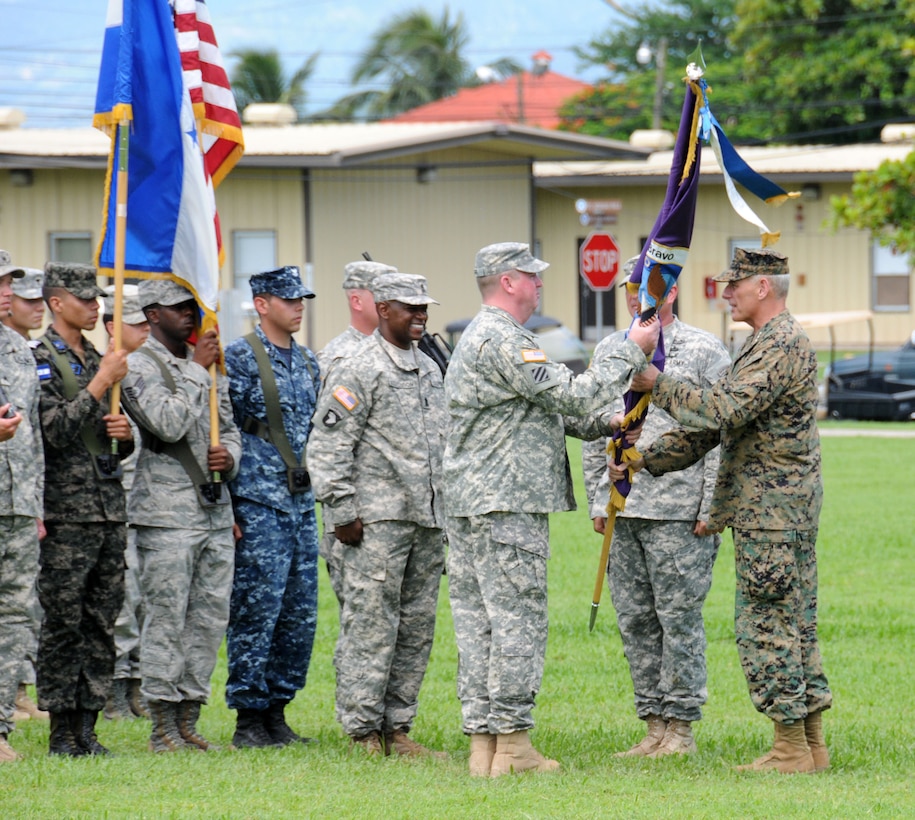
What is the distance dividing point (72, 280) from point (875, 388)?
23265mm

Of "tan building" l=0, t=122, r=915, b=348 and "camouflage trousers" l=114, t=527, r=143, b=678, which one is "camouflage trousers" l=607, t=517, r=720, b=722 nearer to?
"camouflage trousers" l=114, t=527, r=143, b=678

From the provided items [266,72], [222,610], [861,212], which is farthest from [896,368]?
[266,72]

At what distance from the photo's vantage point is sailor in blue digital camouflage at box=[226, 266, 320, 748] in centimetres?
793

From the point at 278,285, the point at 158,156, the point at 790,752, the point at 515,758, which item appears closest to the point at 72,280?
the point at 158,156

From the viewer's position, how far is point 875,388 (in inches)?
1135

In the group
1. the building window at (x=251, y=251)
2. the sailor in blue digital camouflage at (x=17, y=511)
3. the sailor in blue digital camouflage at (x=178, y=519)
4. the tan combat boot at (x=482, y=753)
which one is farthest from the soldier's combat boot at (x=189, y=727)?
the building window at (x=251, y=251)

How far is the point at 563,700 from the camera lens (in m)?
9.14

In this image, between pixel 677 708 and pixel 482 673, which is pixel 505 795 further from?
Result: pixel 677 708

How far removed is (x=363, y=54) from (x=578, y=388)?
222 ft

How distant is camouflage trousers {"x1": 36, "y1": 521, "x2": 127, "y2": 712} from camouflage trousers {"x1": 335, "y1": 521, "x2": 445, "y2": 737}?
47.2 inches

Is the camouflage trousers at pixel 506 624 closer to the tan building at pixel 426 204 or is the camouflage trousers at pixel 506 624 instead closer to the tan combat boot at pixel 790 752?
the tan combat boot at pixel 790 752

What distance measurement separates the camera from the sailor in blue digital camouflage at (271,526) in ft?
26.0

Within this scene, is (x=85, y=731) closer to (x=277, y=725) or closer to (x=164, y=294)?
(x=277, y=725)

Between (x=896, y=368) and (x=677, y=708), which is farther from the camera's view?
(x=896, y=368)
